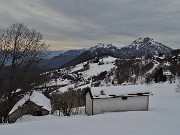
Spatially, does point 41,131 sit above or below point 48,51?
below

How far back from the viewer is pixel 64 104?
42.4 m

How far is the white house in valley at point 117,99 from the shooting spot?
3659 cm

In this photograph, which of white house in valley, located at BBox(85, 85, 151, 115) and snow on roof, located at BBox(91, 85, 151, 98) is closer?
white house in valley, located at BBox(85, 85, 151, 115)

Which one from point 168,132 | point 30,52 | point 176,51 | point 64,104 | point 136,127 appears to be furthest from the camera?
point 176,51

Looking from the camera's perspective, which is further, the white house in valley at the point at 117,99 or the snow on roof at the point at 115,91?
the snow on roof at the point at 115,91

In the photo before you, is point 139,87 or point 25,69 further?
point 139,87

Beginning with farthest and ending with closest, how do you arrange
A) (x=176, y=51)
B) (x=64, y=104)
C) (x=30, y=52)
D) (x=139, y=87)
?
(x=176, y=51)
(x=64, y=104)
(x=139, y=87)
(x=30, y=52)

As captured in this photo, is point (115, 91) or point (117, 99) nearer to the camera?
point (117, 99)

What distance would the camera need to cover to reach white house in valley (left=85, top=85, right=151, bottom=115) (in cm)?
3659

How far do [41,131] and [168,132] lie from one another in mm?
7876

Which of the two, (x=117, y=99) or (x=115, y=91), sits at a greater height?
(x=115, y=91)

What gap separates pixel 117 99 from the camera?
36.8 metres

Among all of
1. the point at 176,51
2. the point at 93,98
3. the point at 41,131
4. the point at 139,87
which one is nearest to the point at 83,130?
the point at 41,131

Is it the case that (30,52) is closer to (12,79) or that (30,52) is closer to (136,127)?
(12,79)
